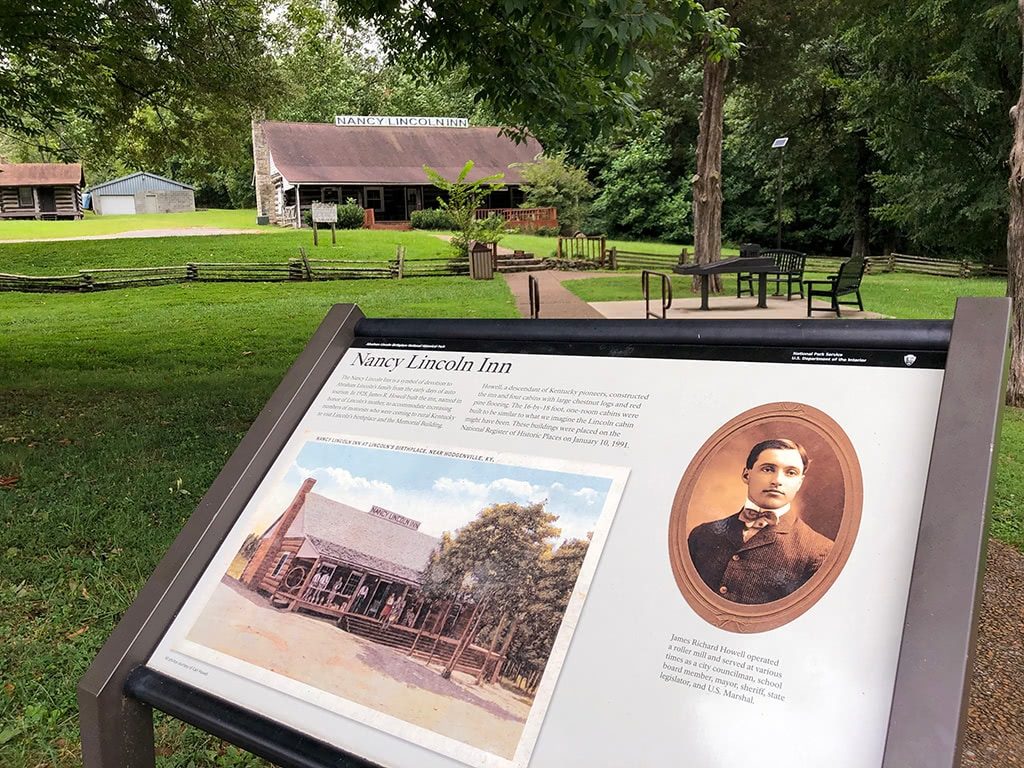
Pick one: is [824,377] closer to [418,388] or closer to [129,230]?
[418,388]

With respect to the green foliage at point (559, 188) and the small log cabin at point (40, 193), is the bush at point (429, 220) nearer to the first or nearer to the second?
the green foliage at point (559, 188)

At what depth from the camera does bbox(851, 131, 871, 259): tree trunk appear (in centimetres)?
3353

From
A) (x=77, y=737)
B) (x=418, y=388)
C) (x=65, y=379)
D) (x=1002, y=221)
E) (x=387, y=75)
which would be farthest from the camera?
(x=387, y=75)

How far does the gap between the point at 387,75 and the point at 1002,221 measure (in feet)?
129

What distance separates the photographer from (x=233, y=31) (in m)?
10.6

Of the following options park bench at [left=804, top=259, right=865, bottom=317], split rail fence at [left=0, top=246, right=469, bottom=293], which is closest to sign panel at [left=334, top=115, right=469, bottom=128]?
split rail fence at [left=0, top=246, right=469, bottom=293]

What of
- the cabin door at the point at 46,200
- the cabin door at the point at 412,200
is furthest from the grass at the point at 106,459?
the cabin door at the point at 46,200

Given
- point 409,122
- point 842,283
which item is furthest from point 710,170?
point 409,122

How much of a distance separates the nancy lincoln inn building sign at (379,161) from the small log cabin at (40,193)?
1810 centimetres

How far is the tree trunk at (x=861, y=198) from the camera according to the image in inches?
1320

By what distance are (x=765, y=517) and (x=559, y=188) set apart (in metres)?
38.6

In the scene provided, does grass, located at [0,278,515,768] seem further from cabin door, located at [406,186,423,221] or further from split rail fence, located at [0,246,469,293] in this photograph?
cabin door, located at [406,186,423,221]

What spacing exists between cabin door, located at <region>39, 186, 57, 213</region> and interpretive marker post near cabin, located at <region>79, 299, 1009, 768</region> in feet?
206

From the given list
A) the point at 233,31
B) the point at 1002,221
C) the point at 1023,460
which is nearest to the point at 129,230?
the point at 233,31
